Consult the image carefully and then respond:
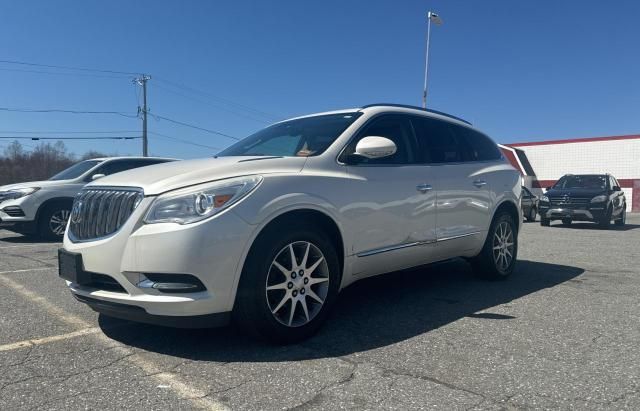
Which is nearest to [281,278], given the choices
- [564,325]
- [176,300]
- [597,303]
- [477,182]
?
[176,300]

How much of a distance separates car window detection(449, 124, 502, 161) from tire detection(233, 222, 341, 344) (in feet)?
8.29

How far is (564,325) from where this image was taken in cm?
411

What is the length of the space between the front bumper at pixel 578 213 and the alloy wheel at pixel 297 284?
1379 cm

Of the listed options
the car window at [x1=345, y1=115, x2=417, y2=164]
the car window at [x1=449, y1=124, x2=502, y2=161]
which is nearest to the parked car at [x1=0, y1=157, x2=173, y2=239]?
the car window at [x1=345, y1=115, x2=417, y2=164]

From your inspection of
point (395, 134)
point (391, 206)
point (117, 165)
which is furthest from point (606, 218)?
point (117, 165)

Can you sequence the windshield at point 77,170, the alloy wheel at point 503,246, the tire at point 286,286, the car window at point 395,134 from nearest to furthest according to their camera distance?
1. the tire at point 286,286
2. the car window at point 395,134
3. the alloy wheel at point 503,246
4. the windshield at point 77,170

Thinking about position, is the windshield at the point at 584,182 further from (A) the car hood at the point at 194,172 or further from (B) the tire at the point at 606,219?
(A) the car hood at the point at 194,172

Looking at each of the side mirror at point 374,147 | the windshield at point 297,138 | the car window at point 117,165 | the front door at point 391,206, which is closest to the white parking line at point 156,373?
the front door at point 391,206

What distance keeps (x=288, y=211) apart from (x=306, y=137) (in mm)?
1209

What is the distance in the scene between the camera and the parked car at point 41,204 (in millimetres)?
9633

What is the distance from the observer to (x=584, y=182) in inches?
658

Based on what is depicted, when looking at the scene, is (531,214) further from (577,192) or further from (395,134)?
(395,134)

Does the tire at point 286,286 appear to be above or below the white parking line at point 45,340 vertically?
above

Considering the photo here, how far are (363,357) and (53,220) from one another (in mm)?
8602
